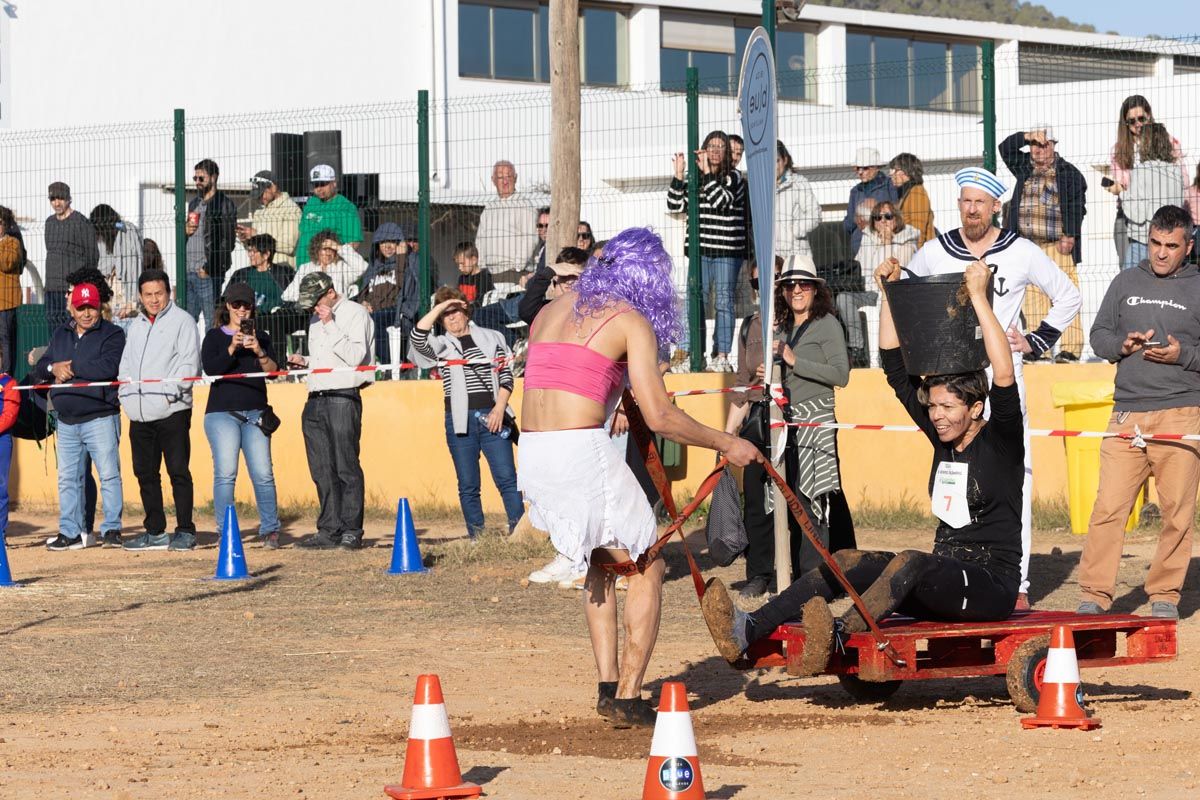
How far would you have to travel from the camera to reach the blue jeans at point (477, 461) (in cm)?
1304

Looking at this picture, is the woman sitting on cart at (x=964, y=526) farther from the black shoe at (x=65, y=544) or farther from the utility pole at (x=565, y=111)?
the black shoe at (x=65, y=544)

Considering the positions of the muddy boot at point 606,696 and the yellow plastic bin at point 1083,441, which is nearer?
the muddy boot at point 606,696

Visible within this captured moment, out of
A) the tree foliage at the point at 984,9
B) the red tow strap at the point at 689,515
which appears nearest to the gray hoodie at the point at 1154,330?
the red tow strap at the point at 689,515

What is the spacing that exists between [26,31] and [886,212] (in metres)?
21.1

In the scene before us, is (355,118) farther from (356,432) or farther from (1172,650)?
(1172,650)

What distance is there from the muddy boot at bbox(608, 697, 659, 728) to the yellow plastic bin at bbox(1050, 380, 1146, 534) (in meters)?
6.74

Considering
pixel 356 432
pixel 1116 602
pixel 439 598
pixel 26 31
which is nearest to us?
pixel 1116 602

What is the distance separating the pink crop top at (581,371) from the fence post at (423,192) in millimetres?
9321

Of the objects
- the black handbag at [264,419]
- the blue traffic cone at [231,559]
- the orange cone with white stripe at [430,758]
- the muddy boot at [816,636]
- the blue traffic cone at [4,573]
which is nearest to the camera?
the orange cone with white stripe at [430,758]

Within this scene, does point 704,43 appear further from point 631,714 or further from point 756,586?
point 631,714

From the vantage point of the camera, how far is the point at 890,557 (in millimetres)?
7555

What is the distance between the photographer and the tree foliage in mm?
100188

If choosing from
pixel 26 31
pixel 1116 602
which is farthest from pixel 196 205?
pixel 26 31

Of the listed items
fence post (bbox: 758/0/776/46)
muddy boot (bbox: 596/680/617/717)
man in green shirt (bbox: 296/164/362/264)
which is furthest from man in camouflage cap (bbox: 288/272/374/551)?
muddy boot (bbox: 596/680/617/717)
